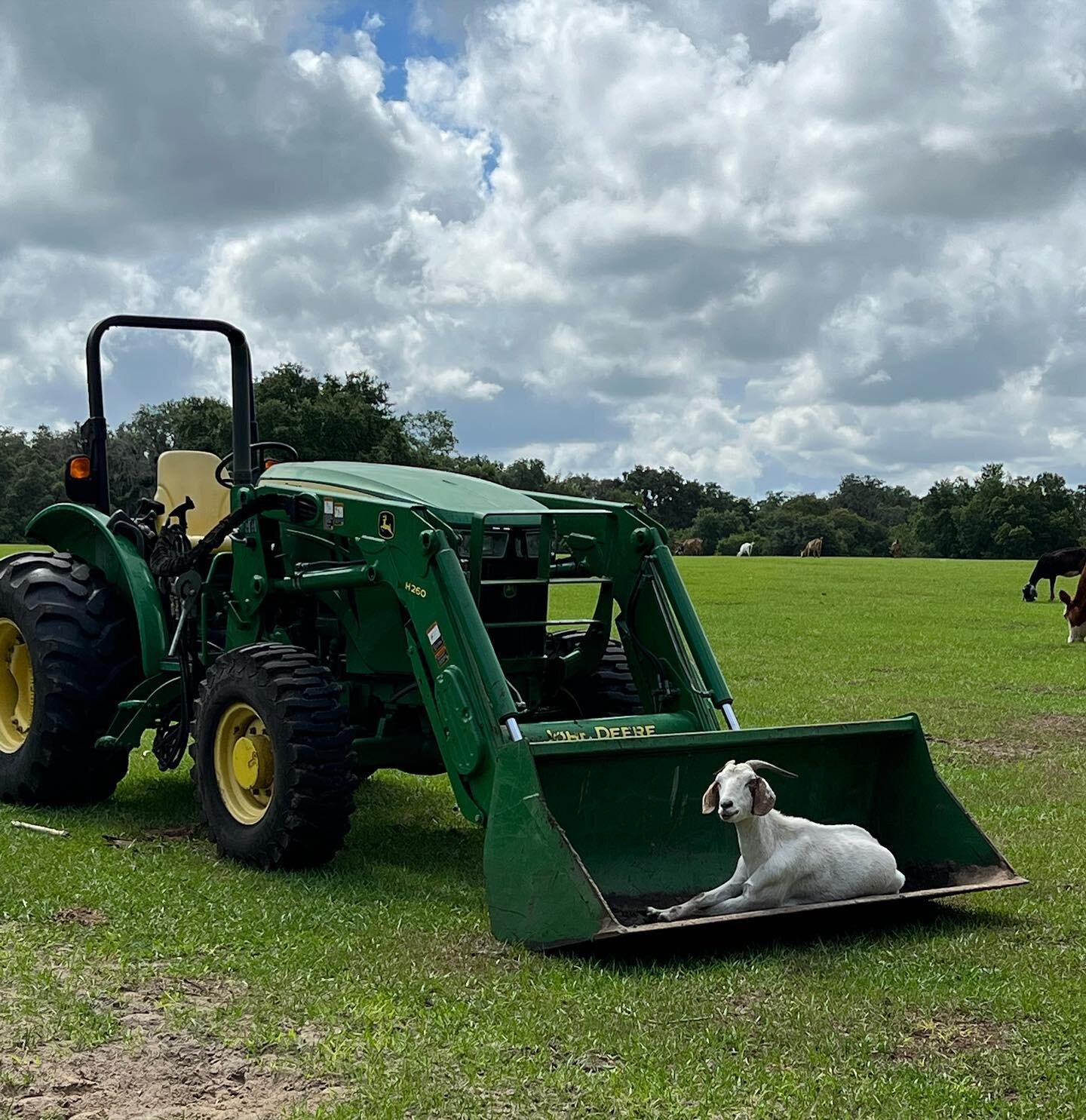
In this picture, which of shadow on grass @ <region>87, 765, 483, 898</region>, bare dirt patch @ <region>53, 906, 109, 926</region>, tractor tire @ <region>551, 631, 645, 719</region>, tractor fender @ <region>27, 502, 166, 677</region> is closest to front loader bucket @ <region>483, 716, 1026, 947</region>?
shadow on grass @ <region>87, 765, 483, 898</region>

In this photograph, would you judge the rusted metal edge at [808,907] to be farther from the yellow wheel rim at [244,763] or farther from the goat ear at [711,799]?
the yellow wheel rim at [244,763]

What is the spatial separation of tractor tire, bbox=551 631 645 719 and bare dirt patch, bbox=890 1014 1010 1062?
3226 millimetres

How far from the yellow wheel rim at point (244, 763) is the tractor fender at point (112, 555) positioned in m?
1.30

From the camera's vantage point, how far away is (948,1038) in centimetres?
495

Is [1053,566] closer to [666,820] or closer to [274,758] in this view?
[666,820]

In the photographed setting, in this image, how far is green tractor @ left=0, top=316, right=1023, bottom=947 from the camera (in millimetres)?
6469

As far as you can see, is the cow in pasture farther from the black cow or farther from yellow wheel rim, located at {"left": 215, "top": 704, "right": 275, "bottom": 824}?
yellow wheel rim, located at {"left": 215, "top": 704, "right": 275, "bottom": 824}

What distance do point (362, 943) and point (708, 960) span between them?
4.42 feet

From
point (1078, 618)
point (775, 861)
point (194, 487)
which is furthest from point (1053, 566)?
point (775, 861)

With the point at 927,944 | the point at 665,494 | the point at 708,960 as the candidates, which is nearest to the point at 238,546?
the point at 708,960

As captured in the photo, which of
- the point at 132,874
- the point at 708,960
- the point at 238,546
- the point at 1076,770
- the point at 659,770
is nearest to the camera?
the point at 708,960

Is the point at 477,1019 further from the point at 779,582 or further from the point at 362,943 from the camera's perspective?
the point at 779,582

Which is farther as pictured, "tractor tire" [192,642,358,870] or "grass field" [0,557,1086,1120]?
"tractor tire" [192,642,358,870]

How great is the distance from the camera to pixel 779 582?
4009 cm
